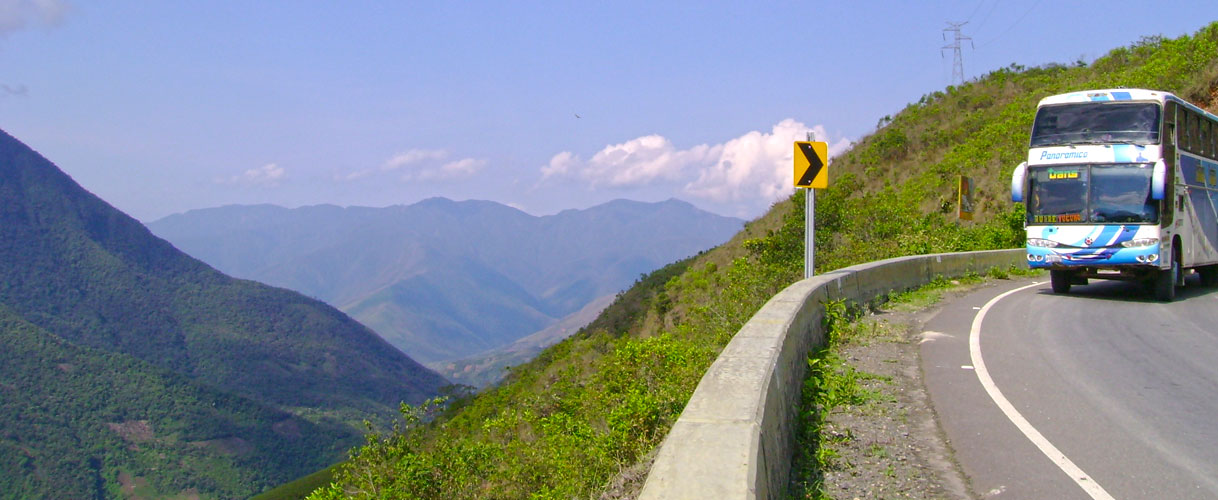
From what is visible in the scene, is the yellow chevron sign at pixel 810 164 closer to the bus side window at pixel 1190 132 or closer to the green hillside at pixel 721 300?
the green hillside at pixel 721 300

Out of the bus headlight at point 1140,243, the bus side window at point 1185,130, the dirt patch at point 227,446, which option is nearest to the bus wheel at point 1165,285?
the bus headlight at point 1140,243

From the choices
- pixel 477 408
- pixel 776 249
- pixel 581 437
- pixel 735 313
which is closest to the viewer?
pixel 581 437

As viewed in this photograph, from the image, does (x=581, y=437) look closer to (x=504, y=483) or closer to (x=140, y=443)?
(x=504, y=483)

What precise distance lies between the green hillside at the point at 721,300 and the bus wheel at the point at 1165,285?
5.28 metres

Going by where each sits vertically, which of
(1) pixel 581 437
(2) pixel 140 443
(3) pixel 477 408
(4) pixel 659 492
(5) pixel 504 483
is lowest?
(2) pixel 140 443

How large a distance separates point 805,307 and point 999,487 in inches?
137

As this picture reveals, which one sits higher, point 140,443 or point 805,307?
point 805,307

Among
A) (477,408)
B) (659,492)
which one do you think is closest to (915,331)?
(659,492)

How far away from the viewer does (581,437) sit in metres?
7.60

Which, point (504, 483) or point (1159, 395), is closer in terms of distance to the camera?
point (1159, 395)

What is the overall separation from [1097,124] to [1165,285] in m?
3.06

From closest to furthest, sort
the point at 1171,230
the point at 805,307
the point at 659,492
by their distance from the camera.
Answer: the point at 659,492 < the point at 805,307 < the point at 1171,230

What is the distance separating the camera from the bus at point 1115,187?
1495 centimetres

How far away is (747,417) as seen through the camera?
423 centimetres
